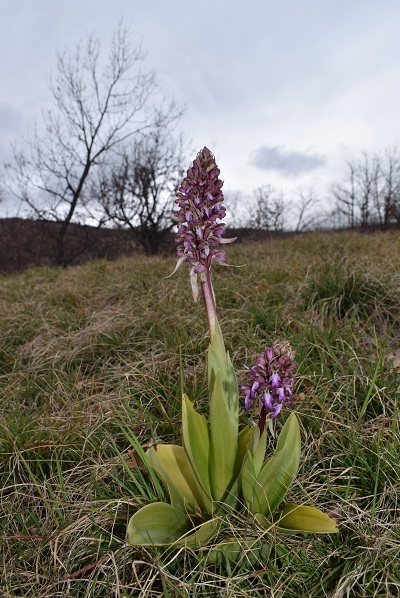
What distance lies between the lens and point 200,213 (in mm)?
1191

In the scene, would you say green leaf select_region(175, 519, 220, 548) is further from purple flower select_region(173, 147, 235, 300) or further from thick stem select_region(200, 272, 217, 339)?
purple flower select_region(173, 147, 235, 300)

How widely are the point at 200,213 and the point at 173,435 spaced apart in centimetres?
114

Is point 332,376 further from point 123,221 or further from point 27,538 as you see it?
point 123,221

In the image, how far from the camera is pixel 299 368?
7.21 ft

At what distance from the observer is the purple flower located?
117cm

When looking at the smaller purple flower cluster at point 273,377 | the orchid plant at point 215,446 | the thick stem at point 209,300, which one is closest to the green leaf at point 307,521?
the orchid plant at point 215,446

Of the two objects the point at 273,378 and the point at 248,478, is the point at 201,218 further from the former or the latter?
the point at 248,478

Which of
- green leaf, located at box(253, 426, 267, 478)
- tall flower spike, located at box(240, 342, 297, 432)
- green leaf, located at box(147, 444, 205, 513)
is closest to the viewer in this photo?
tall flower spike, located at box(240, 342, 297, 432)

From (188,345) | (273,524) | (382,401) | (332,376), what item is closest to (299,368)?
(332,376)

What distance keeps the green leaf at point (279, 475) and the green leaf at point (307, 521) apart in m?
0.06

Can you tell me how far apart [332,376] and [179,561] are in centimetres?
123

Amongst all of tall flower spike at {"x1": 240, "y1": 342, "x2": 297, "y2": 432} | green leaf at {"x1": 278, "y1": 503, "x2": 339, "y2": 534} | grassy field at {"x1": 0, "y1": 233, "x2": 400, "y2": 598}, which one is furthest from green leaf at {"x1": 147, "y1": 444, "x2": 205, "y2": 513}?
tall flower spike at {"x1": 240, "y1": 342, "x2": 297, "y2": 432}

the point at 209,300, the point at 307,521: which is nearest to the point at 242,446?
the point at 307,521

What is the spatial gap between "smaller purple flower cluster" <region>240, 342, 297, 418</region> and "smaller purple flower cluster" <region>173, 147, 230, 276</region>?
31 cm
